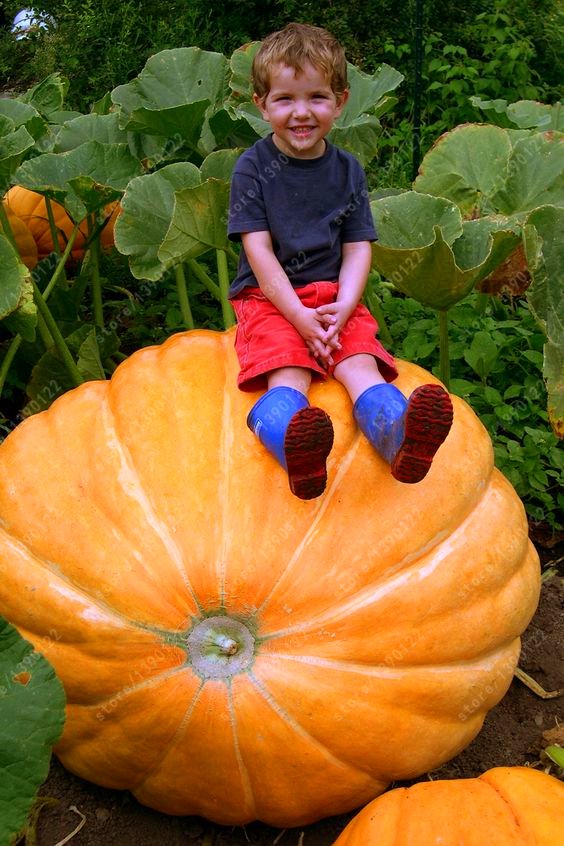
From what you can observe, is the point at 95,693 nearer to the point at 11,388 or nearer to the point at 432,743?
the point at 432,743

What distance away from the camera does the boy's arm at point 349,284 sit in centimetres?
196

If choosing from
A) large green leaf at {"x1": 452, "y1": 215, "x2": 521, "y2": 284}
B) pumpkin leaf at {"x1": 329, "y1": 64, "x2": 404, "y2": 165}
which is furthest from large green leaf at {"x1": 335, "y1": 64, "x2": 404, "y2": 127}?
large green leaf at {"x1": 452, "y1": 215, "x2": 521, "y2": 284}

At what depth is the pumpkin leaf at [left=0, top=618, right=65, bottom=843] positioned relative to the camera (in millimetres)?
1285

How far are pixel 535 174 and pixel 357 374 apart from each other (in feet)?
3.95

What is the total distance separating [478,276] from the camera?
90.4 inches

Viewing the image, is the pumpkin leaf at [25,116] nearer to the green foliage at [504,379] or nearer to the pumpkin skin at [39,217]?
the pumpkin skin at [39,217]

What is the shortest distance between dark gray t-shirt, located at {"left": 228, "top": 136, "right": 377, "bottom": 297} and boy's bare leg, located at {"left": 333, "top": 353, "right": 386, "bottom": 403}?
0.27 m

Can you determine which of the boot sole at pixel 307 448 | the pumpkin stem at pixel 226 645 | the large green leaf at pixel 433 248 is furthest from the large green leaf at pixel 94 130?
the pumpkin stem at pixel 226 645

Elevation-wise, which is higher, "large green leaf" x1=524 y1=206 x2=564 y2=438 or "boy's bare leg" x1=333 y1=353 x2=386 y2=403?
"boy's bare leg" x1=333 y1=353 x2=386 y2=403

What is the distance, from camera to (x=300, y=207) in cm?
206

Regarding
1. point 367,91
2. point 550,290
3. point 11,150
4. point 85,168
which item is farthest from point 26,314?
point 367,91

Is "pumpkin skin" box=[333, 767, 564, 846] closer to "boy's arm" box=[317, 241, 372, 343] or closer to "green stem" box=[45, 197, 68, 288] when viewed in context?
"boy's arm" box=[317, 241, 372, 343]

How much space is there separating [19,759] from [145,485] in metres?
0.60

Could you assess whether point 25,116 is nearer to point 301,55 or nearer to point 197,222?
point 197,222
